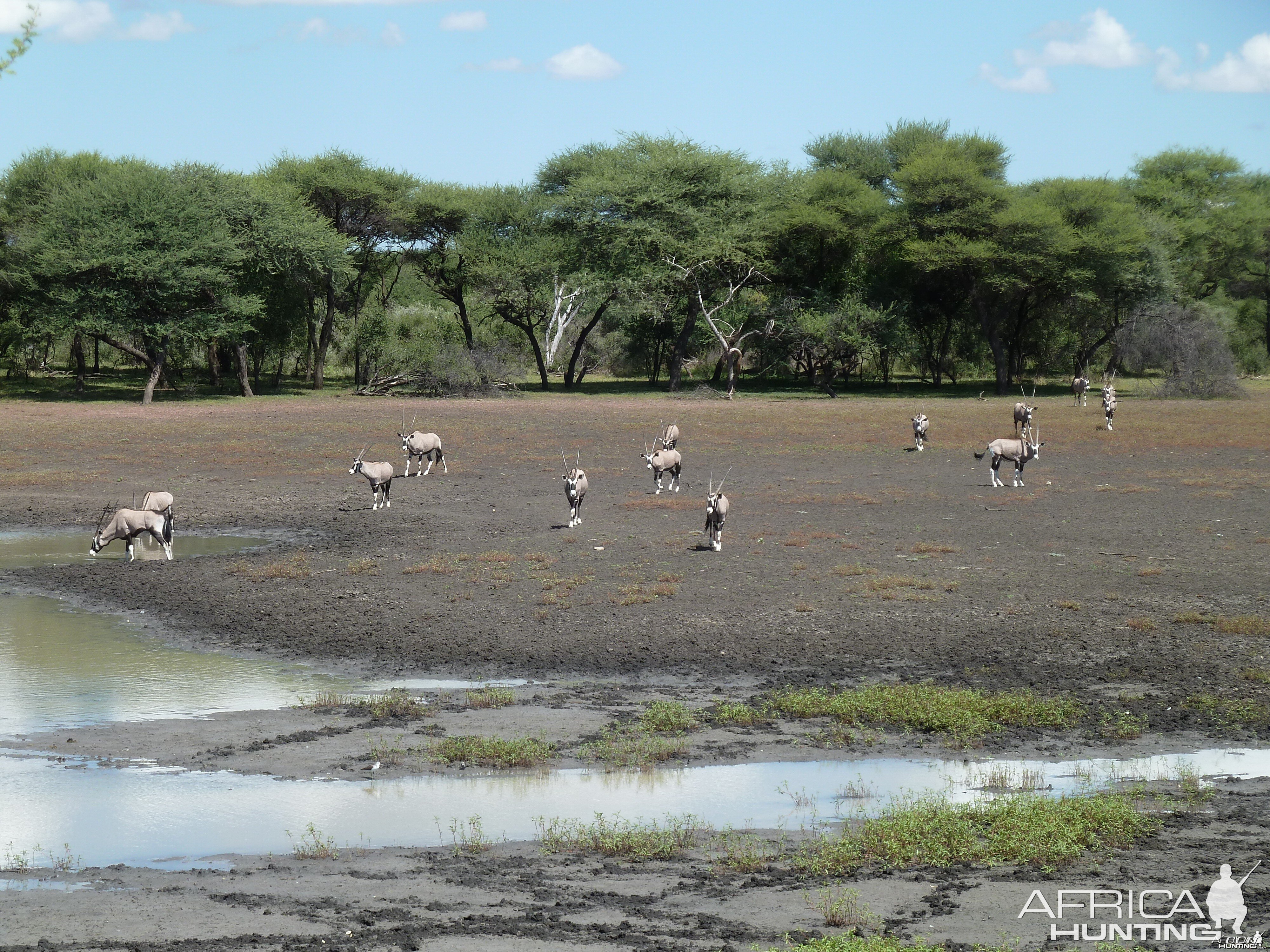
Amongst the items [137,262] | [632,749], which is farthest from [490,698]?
[137,262]

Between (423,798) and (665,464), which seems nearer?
(423,798)

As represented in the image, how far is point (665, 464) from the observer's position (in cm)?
2941

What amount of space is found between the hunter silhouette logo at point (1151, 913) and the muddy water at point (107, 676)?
8.72 m

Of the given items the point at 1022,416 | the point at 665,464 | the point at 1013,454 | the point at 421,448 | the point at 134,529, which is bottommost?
the point at 134,529

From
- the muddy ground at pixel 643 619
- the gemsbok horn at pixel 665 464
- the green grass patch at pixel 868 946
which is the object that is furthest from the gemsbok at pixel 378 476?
the green grass patch at pixel 868 946

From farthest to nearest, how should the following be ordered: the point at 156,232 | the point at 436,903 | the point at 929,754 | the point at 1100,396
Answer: the point at 1100,396 → the point at 156,232 → the point at 929,754 → the point at 436,903

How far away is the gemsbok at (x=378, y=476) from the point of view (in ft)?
88.6

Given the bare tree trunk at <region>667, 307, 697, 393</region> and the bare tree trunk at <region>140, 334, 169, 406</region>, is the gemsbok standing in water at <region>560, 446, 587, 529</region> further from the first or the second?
the bare tree trunk at <region>667, 307, 697, 393</region>

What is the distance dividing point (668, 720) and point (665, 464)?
676 inches

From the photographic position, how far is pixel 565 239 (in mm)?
76938

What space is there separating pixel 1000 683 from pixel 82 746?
9618 mm

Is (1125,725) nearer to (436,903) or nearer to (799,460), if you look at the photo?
(436,903)

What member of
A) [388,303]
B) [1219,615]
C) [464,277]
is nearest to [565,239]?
[464,277]

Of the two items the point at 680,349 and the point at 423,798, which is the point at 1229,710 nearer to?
the point at 423,798
